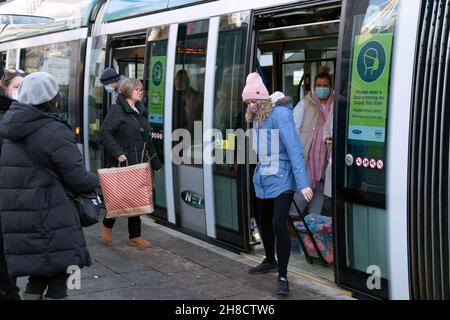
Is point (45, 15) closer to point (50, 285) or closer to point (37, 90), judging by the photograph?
point (37, 90)

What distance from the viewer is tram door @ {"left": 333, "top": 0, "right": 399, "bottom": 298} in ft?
13.2

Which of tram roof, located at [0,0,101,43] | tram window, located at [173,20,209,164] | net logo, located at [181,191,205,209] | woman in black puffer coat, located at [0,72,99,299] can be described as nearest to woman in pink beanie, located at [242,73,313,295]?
tram window, located at [173,20,209,164]

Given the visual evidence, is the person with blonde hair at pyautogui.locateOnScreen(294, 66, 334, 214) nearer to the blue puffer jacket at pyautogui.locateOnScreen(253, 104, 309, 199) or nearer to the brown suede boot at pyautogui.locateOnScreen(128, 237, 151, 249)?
the blue puffer jacket at pyautogui.locateOnScreen(253, 104, 309, 199)

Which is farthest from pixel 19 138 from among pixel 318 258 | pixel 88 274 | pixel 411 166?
pixel 318 258

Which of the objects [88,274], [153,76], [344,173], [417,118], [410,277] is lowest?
[88,274]

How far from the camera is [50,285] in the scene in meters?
3.61

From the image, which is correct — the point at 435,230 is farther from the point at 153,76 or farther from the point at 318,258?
the point at 153,76

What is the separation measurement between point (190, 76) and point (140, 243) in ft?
6.01

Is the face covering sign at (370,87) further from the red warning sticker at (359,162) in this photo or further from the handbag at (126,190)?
the handbag at (126,190)

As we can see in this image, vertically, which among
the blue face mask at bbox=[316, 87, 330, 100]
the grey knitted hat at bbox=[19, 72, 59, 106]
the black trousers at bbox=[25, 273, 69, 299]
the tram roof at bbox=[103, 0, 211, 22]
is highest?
the tram roof at bbox=[103, 0, 211, 22]

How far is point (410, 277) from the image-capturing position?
3904 mm

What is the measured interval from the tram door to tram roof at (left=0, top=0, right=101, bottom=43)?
17.1ft

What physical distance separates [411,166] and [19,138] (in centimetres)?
245

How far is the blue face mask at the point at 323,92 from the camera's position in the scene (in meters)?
5.88
